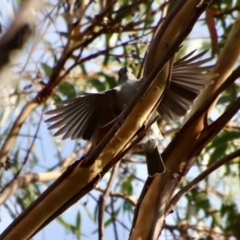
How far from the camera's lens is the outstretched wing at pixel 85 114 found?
215 cm

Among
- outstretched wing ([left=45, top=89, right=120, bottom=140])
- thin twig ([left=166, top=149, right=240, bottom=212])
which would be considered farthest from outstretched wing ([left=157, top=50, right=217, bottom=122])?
thin twig ([left=166, top=149, right=240, bottom=212])

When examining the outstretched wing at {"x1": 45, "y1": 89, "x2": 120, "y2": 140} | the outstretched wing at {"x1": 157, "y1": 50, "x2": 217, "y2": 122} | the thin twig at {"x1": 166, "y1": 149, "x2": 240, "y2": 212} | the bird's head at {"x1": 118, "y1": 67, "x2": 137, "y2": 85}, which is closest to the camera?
the thin twig at {"x1": 166, "y1": 149, "x2": 240, "y2": 212}

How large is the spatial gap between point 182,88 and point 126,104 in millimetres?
211

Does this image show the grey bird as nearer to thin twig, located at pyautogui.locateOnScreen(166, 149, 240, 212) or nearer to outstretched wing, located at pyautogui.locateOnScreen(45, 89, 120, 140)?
outstretched wing, located at pyautogui.locateOnScreen(45, 89, 120, 140)

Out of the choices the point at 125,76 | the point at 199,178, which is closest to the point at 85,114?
the point at 125,76

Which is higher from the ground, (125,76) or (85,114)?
(125,76)

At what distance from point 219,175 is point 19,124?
1.23 meters

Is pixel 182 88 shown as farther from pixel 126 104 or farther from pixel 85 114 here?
pixel 85 114

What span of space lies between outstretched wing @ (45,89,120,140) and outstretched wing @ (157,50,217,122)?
0.86 feet

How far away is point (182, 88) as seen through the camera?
76.9 inches

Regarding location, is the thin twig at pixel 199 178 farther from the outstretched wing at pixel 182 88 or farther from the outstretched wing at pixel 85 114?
→ the outstretched wing at pixel 85 114

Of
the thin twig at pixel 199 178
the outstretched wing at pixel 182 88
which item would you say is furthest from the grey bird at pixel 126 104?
the thin twig at pixel 199 178

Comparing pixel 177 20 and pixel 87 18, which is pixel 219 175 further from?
pixel 177 20

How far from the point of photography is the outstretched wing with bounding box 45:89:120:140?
2.15 m
